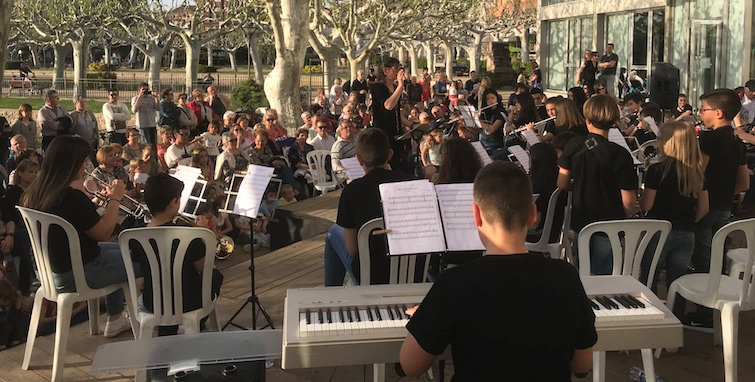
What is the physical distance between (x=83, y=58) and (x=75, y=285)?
3645 cm

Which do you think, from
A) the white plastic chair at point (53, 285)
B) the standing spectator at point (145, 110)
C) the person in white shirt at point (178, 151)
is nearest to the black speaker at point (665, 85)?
the person in white shirt at point (178, 151)

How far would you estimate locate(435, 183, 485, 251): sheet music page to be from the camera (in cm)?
332

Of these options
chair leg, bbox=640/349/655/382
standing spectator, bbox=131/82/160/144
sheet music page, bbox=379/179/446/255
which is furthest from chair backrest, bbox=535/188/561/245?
standing spectator, bbox=131/82/160/144

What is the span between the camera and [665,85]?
561 inches

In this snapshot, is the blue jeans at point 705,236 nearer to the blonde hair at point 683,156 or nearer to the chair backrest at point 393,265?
the blonde hair at point 683,156

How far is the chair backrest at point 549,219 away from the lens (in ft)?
17.8

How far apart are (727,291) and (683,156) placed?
2.86 feet

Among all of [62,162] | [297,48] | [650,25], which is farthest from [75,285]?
[650,25]

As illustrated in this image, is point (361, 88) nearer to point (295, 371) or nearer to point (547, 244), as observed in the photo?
point (547, 244)

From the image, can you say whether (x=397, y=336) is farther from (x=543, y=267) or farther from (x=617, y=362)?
(x=617, y=362)

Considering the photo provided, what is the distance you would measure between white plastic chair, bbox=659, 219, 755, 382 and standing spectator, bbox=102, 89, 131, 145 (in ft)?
34.6

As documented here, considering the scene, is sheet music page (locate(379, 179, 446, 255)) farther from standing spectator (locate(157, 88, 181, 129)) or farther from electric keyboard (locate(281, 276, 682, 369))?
standing spectator (locate(157, 88, 181, 129))

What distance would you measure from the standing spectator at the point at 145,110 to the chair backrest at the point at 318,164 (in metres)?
4.42

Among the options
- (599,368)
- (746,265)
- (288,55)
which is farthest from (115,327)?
(288,55)
